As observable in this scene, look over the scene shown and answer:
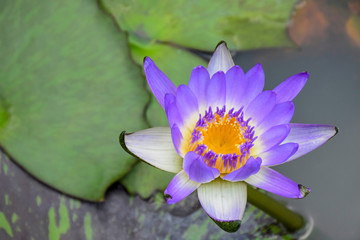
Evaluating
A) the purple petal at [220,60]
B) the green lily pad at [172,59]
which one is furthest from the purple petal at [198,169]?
the green lily pad at [172,59]

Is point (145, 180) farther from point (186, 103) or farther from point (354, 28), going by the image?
point (354, 28)

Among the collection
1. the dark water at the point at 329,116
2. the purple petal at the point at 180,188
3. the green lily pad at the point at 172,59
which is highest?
the purple petal at the point at 180,188

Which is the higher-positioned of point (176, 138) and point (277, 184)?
point (176, 138)

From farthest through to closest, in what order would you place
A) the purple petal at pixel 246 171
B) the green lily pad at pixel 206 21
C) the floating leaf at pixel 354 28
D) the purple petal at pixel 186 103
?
1. the floating leaf at pixel 354 28
2. the green lily pad at pixel 206 21
3. the purple petal at pixel 186 103
4. the purple petal at pixel 246 171

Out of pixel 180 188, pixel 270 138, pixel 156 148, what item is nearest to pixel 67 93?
pixel 156 148

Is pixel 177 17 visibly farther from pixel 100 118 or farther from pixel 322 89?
pixel 322 89

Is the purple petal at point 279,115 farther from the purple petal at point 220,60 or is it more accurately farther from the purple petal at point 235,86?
the purple petal at point 220,60

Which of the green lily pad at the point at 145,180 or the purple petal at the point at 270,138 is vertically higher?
the purple petal at the point at 270,138
